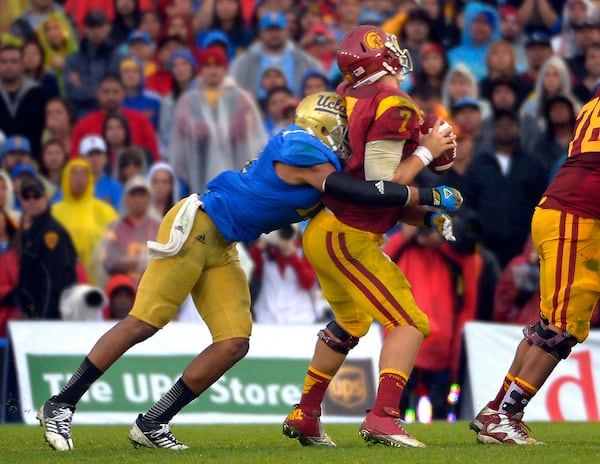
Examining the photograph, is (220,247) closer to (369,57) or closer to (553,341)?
(369,57)

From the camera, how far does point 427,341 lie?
1222 cm

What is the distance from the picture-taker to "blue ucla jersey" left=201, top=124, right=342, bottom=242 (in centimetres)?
799

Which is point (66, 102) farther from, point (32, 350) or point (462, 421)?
point (462, 421)

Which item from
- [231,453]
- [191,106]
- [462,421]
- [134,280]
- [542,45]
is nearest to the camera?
[231,453]

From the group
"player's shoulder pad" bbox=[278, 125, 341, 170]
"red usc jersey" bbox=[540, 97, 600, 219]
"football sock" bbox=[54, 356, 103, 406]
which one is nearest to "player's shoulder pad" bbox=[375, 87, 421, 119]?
"player's shoulder pad" bbox=[278, 125, 341, 170]

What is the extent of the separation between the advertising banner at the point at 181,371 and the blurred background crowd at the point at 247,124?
44 cm

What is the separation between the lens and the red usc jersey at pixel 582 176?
26.6 feet

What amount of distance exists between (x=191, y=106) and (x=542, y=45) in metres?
4.02

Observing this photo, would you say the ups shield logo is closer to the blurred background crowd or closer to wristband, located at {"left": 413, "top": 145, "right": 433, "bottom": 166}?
the blurred background crowd

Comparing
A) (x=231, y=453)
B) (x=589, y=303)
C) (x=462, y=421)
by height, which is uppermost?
(x=589, y=303)

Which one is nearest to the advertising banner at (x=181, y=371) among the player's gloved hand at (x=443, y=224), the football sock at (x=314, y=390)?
the football sock at (x=314, y=390)

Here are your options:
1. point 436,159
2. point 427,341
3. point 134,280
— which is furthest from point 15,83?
point 436,159

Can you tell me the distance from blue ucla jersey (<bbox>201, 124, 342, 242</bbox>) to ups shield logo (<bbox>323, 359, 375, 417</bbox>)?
160 inches

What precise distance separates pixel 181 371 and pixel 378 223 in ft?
13.9
